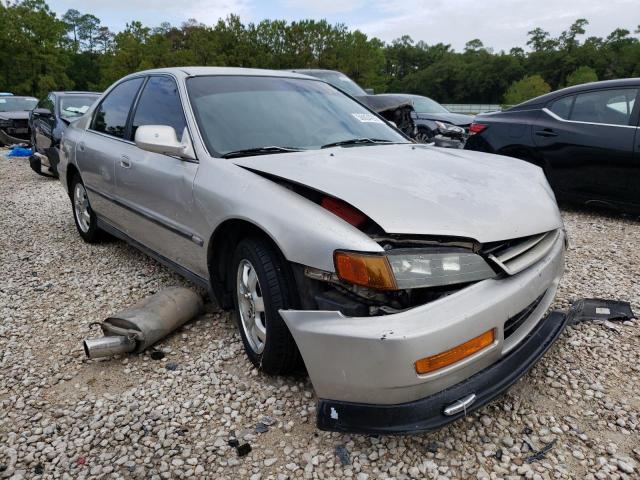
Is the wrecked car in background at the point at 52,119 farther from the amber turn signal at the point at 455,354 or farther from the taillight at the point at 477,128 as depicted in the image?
the amber turn signal at the point at 455,354

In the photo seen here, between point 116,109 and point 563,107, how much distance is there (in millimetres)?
4647

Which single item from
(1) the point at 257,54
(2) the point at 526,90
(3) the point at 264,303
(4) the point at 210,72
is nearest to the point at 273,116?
(4) the point at 210,72

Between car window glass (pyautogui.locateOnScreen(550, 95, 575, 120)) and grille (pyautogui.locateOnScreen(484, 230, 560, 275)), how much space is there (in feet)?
12.4

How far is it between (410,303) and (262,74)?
2.21 meters

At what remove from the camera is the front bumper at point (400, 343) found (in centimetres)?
165

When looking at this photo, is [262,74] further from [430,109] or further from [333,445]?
[430,109]

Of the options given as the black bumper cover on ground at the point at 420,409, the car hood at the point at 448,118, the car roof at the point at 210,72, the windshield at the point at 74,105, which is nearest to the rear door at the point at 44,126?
the windshield at the point at 74,105

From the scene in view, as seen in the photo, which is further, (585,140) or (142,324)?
(585,140)

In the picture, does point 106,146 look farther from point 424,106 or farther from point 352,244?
point 424,106

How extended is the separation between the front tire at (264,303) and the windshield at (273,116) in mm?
697

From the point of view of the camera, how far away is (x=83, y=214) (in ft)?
15.2

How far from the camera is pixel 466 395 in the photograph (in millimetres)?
1740

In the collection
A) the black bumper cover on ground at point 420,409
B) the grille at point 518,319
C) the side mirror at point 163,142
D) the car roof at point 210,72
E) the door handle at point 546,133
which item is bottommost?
the black bumper cover on ground at point 420,409

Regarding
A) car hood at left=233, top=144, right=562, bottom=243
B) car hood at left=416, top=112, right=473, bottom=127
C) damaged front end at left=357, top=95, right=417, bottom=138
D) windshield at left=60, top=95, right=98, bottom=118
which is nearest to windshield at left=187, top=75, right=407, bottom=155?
car hood at left=233, top=144, right=562, bottom=243
